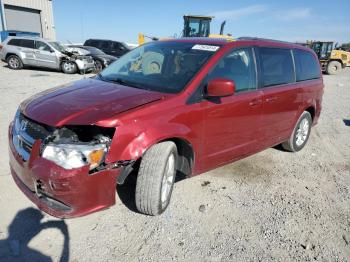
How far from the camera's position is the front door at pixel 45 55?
15383 mm

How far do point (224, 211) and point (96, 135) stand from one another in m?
1.67

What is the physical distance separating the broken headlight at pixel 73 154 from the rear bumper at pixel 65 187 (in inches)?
1.6

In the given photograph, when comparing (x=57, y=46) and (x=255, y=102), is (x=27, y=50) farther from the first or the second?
(x=255, y=102)

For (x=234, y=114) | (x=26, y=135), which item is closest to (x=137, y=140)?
(x=26, y=135)

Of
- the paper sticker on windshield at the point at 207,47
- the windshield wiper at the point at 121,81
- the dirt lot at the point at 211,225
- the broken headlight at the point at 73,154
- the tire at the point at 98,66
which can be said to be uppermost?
the paper sticker on windshield at the point at 207,47

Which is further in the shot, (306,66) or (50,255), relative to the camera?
(306,66)

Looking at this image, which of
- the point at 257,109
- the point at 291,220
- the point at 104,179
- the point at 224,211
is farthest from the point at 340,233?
the point at 104,179

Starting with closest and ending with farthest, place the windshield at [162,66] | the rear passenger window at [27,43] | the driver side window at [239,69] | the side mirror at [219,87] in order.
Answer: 1. the side mirror at [219,87]
2. the windshield at [162,66]
3. the driver side window at [239,69]
4. the rear passenger window at [27,43]

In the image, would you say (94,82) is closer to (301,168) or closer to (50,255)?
(50,255)

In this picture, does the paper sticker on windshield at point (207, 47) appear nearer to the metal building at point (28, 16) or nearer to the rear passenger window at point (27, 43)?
the rear passenger window at point (27, 43)

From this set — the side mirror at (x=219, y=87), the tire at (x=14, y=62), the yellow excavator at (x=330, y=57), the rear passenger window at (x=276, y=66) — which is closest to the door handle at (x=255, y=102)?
the rear passenger window at (x=276, y=66)

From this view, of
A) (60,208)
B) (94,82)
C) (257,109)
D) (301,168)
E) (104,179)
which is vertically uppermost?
(94,82)

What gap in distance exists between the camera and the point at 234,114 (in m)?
3.79

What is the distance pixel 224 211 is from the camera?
354cm
